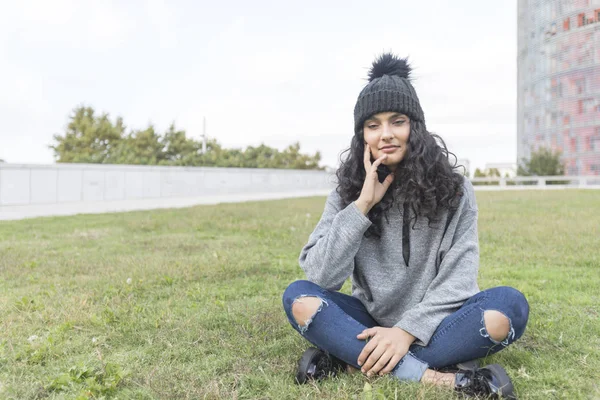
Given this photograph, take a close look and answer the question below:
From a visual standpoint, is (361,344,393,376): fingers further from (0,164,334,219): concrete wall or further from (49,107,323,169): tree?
(49,107,323,169): tree

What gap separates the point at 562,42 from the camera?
51.5 metres

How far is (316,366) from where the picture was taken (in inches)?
103

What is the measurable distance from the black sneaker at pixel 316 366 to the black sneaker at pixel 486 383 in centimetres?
62

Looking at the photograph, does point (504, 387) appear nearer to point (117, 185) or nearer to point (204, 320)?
point (204, 320)

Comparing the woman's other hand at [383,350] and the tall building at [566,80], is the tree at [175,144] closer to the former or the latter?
the tall building at [566,80]

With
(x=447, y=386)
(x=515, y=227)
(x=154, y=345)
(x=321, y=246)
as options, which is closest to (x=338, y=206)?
(x=321, y=246)

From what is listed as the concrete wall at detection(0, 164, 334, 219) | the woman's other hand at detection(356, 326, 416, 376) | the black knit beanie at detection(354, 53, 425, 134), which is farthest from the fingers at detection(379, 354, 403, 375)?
the concrete wall at detection(0, 164, 334, 219)

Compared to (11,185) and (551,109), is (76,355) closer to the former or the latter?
(11,185)

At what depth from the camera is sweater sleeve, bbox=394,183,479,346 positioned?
8.16ft

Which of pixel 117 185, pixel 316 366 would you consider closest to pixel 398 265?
pixel 316 366

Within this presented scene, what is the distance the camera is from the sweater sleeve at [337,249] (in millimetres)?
2551

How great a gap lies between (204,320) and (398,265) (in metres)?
1.62

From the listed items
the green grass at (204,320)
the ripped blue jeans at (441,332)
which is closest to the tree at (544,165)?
the green grass at (204,320)

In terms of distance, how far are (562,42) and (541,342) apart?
56378 millimetres
